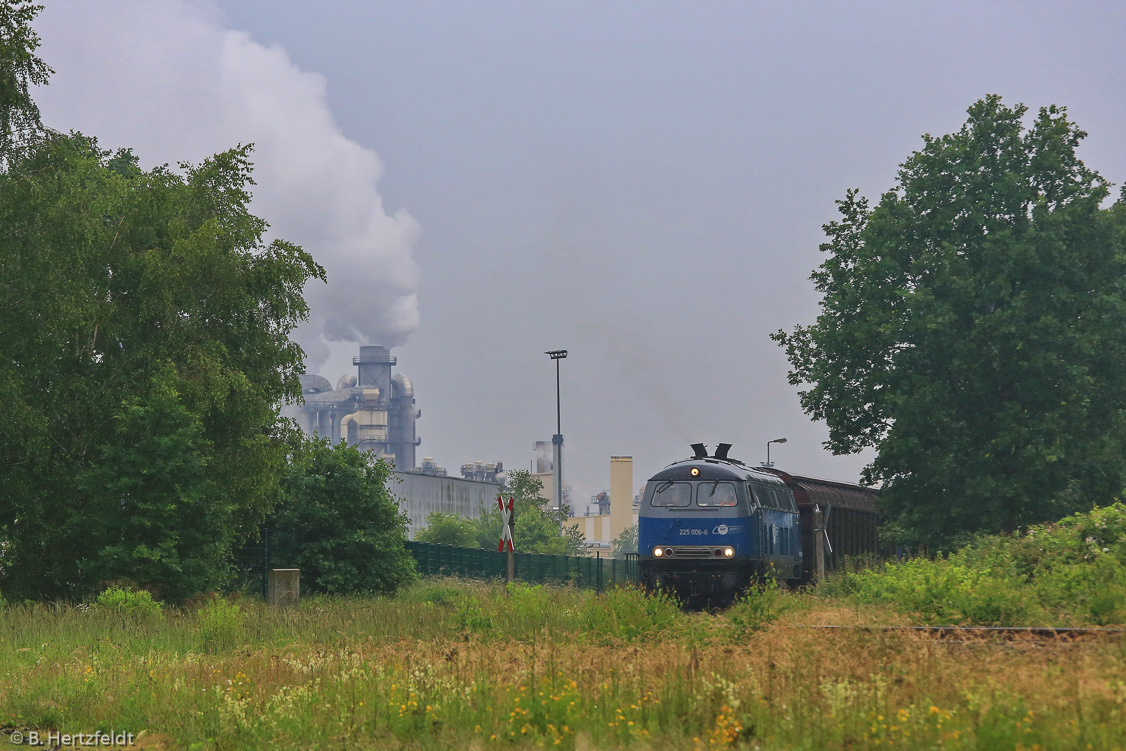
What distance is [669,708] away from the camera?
31.8ft

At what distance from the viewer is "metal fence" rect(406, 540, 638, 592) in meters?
42.0

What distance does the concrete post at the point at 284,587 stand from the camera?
26.2m

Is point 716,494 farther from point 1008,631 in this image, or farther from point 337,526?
point 1008,631

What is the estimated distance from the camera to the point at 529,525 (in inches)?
3585

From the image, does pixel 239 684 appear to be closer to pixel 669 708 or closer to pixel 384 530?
pixel 669 708

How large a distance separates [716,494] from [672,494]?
44.4 inches

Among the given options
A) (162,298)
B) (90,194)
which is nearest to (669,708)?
(162,298)

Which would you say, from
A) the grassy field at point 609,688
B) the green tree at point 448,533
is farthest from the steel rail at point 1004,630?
the green tree at point 448,533

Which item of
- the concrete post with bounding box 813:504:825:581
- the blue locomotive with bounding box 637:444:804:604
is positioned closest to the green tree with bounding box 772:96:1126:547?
the concrete post with bounding box 813:504:825:581

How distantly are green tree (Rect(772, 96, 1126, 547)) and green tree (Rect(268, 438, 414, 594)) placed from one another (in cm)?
1521

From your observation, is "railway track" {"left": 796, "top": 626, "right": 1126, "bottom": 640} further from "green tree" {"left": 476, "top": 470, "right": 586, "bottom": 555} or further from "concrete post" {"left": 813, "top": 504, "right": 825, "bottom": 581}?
"green tree" {"left": 476, "top": 470, "right": 586, "bottom": 555}

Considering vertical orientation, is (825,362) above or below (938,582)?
above

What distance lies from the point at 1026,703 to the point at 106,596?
57.1 feet

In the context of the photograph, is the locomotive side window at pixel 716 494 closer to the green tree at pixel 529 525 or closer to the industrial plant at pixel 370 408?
the green tree at pixel 529 525
